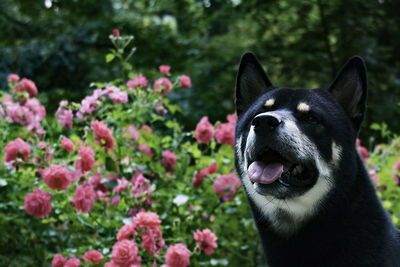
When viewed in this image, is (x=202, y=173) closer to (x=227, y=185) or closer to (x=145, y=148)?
(x=227, y=185)

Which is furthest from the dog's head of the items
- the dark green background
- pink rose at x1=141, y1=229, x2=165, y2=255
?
the dark green background

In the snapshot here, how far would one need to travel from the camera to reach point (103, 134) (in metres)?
3.32

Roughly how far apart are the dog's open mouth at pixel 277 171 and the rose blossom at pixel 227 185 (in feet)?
3.16

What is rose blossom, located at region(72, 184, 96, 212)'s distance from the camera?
3.17 metres

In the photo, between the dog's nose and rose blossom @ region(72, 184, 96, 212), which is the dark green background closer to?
rose blossom @ region(72, 184, 96, 212)

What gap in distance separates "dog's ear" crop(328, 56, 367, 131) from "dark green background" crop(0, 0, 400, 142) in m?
3.67

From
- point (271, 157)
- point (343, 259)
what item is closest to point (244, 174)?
point (271, 157)

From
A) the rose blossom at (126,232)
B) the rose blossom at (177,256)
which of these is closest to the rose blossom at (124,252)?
the rose blossom at (126,232)

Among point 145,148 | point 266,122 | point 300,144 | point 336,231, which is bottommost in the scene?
point 145,148

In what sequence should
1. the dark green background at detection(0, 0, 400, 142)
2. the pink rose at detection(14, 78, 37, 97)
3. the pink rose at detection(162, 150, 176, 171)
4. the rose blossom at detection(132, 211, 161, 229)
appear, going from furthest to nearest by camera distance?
1. the dark green background at detection(0, 0, 400, 142)
2. the pink rose at detection(14, 78, 37, 97)
3. the pink rose at detection(162, 150, 176, 171)
4. the rose blossom at detection(132, 211, 161, 229)

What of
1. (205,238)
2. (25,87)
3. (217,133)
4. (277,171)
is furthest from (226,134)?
(25,87)

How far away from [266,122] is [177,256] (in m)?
0.99

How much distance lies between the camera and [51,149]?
364 cm

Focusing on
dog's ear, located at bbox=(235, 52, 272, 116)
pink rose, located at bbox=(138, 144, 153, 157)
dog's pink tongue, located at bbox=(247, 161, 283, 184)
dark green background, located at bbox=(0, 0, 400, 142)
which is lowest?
dark green background, located at bbox=(0, 0, 400, 142)
